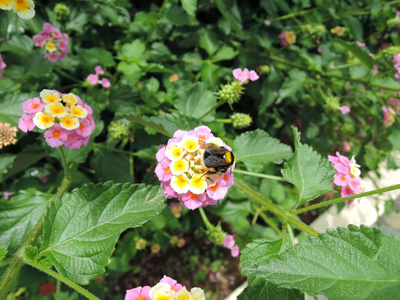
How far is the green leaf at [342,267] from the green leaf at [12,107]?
1060mm

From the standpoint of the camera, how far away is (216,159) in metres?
0.88

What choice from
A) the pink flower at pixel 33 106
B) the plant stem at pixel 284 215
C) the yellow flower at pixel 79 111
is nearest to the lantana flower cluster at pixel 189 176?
the plant stem at pixel 284 215

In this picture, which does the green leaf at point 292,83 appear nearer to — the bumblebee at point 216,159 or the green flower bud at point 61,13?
the bumblebee at point 216,159

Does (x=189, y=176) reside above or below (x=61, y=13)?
below

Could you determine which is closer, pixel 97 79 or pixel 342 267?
pixel 342 267

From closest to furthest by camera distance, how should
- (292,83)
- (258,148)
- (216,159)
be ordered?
(216,159) → (258,148) → (292,83)

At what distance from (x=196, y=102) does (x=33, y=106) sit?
712 mm

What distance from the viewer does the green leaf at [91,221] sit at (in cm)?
88

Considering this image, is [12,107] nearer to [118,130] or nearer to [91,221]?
[118,130]

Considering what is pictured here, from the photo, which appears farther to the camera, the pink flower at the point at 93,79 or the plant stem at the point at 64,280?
the pink flower at the point at 93,79

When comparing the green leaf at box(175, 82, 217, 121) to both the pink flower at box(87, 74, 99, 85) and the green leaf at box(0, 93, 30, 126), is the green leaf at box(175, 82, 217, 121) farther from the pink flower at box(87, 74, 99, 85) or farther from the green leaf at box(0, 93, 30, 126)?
the green leaf at box(0, 93, 30, 126)

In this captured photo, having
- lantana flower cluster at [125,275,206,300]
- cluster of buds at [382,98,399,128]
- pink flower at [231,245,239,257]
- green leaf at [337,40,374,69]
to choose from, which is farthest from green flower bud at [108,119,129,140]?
cluster of buds at [382,98,399,128]

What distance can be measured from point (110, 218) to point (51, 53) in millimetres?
1103

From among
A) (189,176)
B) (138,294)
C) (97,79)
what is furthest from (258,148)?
(97,79)
